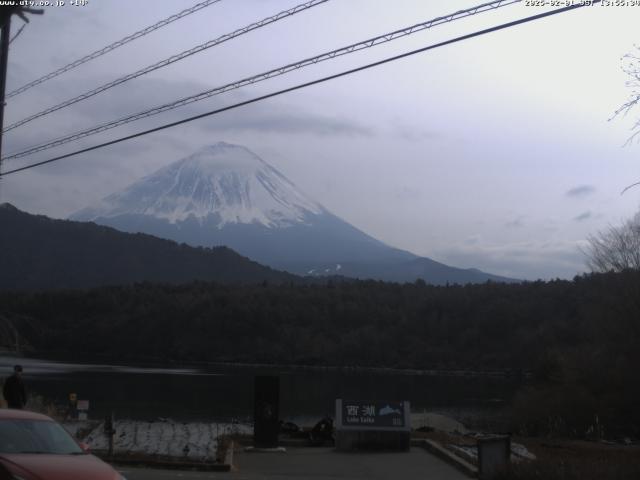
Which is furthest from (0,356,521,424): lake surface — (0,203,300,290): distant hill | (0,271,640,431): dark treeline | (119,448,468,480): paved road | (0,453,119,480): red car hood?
(0,203,300,290): distant hill

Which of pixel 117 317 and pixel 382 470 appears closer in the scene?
pixel 382 470

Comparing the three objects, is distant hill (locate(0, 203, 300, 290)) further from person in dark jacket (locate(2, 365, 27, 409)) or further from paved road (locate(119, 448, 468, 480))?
paved road (locate(119, 448, 468, 480))

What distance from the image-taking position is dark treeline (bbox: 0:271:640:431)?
109 m

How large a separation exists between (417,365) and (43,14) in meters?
98.5

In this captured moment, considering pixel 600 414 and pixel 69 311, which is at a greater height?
pixel 69 311

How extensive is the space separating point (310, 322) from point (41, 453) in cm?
12032

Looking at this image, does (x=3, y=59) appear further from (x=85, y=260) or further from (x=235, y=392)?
(x=85, y=260)

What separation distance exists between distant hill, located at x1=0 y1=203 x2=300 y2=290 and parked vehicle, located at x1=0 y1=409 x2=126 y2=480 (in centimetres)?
16898

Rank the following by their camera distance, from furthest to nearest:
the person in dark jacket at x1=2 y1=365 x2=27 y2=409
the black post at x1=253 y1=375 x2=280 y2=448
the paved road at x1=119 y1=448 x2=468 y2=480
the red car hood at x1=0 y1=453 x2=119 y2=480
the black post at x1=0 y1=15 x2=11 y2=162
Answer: the black post at x1=0 y1=15 x2=11 y2=162, the black post at x1=253 y1=375 x2=280 y2=448, the person in dark jacket at x1=2 y1=365 x2=27 y2=409, the paved road at x1=119 y1=448 x2=468 y2=480, the red car hood at x1=0 y1=453 x2=119 y2=480

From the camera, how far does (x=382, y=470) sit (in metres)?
17.1

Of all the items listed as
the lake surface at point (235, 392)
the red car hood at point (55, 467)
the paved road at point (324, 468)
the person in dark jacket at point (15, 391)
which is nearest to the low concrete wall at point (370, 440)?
the paved road at point (324, 468)

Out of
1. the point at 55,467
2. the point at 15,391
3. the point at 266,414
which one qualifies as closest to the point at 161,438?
the point at 266,414

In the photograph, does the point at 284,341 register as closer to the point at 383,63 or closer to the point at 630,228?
the point at 630,228

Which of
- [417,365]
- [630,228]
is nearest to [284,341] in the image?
[417,365]
